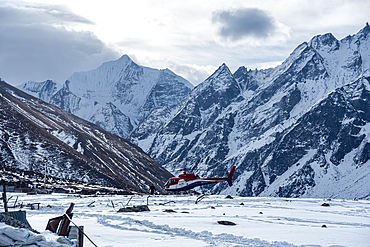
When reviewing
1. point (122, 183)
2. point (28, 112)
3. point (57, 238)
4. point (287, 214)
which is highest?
point (28, 112)

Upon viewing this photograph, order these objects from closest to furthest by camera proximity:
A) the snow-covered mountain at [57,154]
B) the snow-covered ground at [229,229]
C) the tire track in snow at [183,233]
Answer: the tire track in snow at [183,233], the snow-covered ground at [229,229], the snow-covered mountain at [57,154]

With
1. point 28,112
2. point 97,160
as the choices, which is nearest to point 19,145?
point 97,160

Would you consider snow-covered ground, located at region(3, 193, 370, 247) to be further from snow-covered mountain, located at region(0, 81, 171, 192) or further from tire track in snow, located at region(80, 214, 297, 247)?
snow-covered mountain, located at region(0, 81, 171, 192)

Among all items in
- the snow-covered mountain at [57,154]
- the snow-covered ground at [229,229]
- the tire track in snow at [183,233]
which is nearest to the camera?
the tire track in snow at [183,233]

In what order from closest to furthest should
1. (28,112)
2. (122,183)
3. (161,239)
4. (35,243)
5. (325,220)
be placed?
(35,243)
(161,239)
(325,220)
(122,183)
(28,112)

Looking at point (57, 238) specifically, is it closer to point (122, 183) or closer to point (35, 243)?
point (35, 243)

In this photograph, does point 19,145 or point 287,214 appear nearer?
point 287,214

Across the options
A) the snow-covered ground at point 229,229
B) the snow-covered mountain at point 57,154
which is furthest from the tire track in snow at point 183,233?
the snow-covered mountain at point 57,154

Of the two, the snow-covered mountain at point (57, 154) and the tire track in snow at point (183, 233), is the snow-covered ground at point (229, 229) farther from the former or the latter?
the snow-covered mountain at point (57, 154)

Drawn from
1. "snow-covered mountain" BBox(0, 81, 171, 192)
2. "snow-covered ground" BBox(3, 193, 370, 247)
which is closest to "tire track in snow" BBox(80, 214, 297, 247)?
"snow-covered ground" BBox(3, 193, 370, 247)

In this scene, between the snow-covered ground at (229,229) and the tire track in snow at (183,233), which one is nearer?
the tire track in snow at (183,233)

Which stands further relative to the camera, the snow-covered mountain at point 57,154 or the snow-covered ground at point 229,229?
the snow-covered mountain at point 57,154
